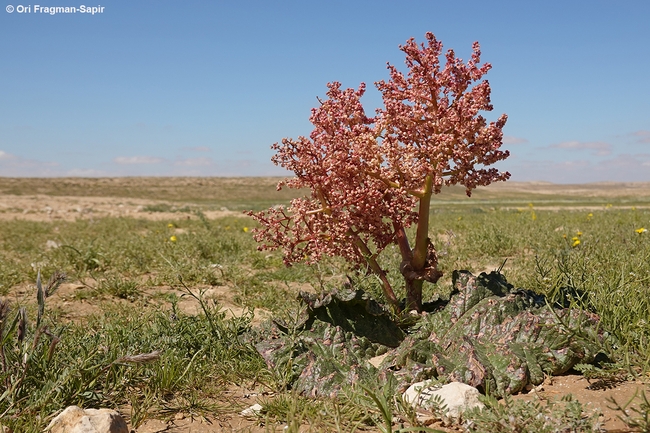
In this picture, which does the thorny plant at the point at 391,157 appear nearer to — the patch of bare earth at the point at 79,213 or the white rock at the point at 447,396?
the white rock at the point at 447,396

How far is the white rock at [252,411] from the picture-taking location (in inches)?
101

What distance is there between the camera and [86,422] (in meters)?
2.20

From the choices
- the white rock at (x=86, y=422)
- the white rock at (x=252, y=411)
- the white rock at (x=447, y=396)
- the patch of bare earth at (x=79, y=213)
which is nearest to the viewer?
the white rock at (x=86, y=422)

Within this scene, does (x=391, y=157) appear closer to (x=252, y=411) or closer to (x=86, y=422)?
(x=252, y=411)

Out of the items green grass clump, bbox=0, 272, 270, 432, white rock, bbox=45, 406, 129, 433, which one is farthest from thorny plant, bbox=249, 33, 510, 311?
white rock, bbox=45, 406, 129, 433

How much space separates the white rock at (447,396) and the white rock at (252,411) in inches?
29.0

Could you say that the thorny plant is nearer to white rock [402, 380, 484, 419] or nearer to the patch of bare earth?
white rock [402, 380, 484, 419]

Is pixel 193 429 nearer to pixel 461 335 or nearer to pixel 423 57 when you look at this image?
pixel 461 335

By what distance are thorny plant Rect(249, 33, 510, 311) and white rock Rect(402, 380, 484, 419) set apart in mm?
852

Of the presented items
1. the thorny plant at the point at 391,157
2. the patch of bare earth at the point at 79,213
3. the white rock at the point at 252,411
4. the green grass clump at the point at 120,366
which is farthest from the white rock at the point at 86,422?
the patch of bare earth at the point at 79,213

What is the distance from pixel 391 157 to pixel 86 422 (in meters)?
1.99

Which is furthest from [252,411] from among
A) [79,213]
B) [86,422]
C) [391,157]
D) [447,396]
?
[79,213]

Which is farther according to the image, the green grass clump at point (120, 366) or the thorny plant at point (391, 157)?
the thorny plant at point (391, 157)

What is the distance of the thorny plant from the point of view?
2889mm
